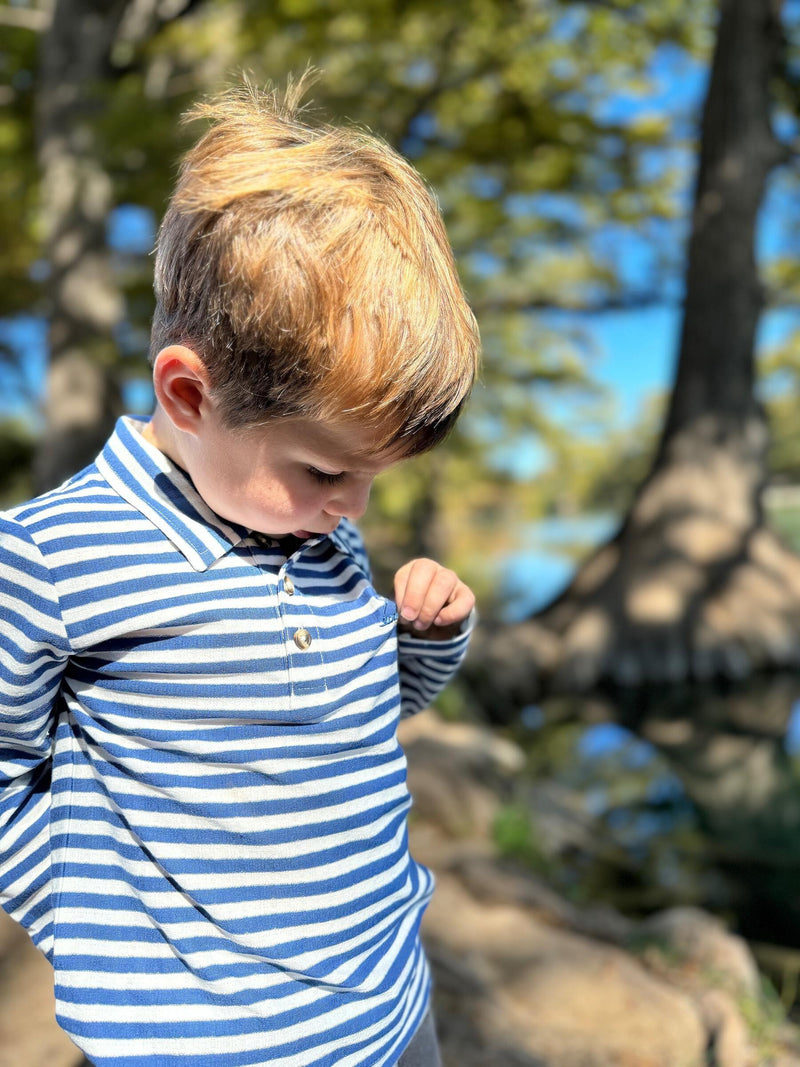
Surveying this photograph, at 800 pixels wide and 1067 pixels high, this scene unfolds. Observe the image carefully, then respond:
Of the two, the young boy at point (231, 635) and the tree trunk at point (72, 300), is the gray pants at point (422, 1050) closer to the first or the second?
the young boy at point (231, 635)

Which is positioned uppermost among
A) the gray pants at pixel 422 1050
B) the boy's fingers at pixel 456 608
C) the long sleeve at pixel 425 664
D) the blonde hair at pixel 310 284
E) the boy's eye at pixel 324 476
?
the blonde hair at pixel 310 284

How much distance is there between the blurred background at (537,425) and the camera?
2805mm

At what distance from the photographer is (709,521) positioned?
9219mm

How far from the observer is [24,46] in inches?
377

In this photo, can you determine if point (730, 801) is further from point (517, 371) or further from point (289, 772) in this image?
point (517, 371)

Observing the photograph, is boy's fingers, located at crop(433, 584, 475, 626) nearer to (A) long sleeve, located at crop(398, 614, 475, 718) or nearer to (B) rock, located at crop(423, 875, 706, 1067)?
(A) long sleeve, located at crop(398, 614, 475, 718)

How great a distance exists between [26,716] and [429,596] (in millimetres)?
471

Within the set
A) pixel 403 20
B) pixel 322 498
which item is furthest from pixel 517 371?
pixel 322 498

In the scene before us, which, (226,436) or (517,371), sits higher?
(226,436)

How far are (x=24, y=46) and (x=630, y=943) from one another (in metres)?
9.88

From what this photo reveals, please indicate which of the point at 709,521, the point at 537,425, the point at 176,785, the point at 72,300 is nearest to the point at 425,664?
the point at 176,785

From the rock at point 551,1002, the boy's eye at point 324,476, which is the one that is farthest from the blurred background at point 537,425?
the boy's eye at point 324,476

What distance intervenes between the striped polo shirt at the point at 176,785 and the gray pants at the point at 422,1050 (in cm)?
14

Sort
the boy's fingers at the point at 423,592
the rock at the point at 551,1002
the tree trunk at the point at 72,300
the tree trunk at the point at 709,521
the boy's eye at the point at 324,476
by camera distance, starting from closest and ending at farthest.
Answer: the boy's eye at the point at 324,476 → the boy's fingers at the point at 423,592 → the rock at the point at 551,1002 → the tree trunk at the point at 72,300 → the tree trunk at the point at 709,521
